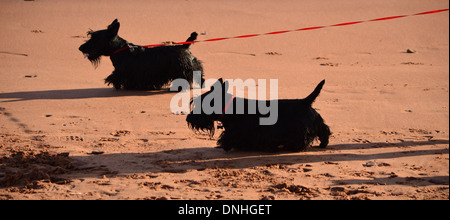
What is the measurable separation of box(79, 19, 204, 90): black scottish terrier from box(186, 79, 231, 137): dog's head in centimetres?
325

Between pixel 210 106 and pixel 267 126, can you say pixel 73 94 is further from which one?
pixel 267 126

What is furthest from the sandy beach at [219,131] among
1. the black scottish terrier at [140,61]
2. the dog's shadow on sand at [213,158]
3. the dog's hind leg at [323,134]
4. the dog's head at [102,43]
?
the dog's head at [102,43]

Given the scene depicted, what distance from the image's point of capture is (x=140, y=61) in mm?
9344

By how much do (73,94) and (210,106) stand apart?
4.02 metres

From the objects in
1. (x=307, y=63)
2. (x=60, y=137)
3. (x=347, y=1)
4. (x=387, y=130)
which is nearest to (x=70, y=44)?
(x=307, y=63)

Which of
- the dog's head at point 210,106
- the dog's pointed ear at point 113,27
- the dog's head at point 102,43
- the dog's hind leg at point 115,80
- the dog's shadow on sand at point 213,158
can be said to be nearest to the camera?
the dog's shadow on sand at point 213,158

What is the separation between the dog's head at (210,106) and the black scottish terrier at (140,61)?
3.25 meters

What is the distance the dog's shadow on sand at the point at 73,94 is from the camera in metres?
8.78

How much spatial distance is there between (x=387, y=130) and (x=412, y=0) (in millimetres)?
17361

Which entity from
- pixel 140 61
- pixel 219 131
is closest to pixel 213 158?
pixel 219 131

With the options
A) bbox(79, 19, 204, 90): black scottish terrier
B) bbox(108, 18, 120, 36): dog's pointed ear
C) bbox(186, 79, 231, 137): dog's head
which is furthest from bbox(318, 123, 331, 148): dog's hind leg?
bbox(108, 18, 120, 36): dog's pointed ear

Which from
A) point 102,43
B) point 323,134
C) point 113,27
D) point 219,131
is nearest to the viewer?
point 323,134

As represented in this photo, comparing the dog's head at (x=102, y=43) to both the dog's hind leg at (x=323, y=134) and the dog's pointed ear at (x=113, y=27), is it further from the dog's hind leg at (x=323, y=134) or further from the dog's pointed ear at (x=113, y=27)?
the dog's hind leg at (x=323, y=134)

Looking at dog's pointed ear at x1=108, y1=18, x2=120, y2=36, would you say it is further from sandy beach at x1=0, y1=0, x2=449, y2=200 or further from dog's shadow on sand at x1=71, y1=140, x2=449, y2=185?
dog's shadow on sand at x1=71, y1=140, x2=449, y2=185
